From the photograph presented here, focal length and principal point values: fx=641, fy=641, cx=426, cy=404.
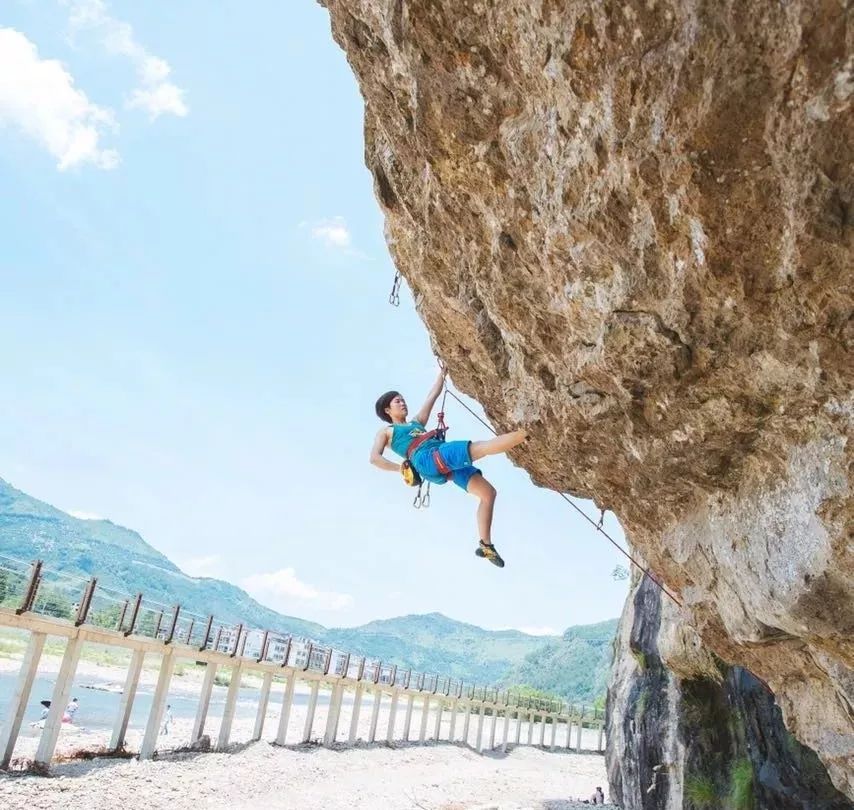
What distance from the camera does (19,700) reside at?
1532 cm

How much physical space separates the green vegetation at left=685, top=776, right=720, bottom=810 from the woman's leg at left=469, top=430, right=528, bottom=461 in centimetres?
985

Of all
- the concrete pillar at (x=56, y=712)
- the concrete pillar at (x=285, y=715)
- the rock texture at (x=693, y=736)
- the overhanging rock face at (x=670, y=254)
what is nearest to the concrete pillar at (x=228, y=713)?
the concrete pillar at (x=285, y=715)

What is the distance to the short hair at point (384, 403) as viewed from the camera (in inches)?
334

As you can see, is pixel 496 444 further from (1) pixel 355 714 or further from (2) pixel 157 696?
(1) pixel 355 714

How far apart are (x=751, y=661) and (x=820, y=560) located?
10.9 ft

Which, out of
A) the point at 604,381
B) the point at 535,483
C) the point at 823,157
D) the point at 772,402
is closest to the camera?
the point at 823,157

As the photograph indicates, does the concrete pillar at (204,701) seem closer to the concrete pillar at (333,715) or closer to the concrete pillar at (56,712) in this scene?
the concrete pillar at (56,712)

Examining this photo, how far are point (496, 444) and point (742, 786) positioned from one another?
9.50 metres

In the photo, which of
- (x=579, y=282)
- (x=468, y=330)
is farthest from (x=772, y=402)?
(x=468, y=330)

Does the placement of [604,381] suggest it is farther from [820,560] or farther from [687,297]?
[820,560]

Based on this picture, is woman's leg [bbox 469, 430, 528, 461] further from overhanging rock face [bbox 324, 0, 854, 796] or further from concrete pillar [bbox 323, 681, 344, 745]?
concrete pillar [bbox 323, 681, 344, 745]

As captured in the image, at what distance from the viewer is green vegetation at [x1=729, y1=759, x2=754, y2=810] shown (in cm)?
1142

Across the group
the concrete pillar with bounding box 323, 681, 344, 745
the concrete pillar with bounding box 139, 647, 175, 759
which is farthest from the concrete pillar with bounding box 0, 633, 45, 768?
the concrete pillar with bounding box 323, 681, 344, 745

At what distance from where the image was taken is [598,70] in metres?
3.99
